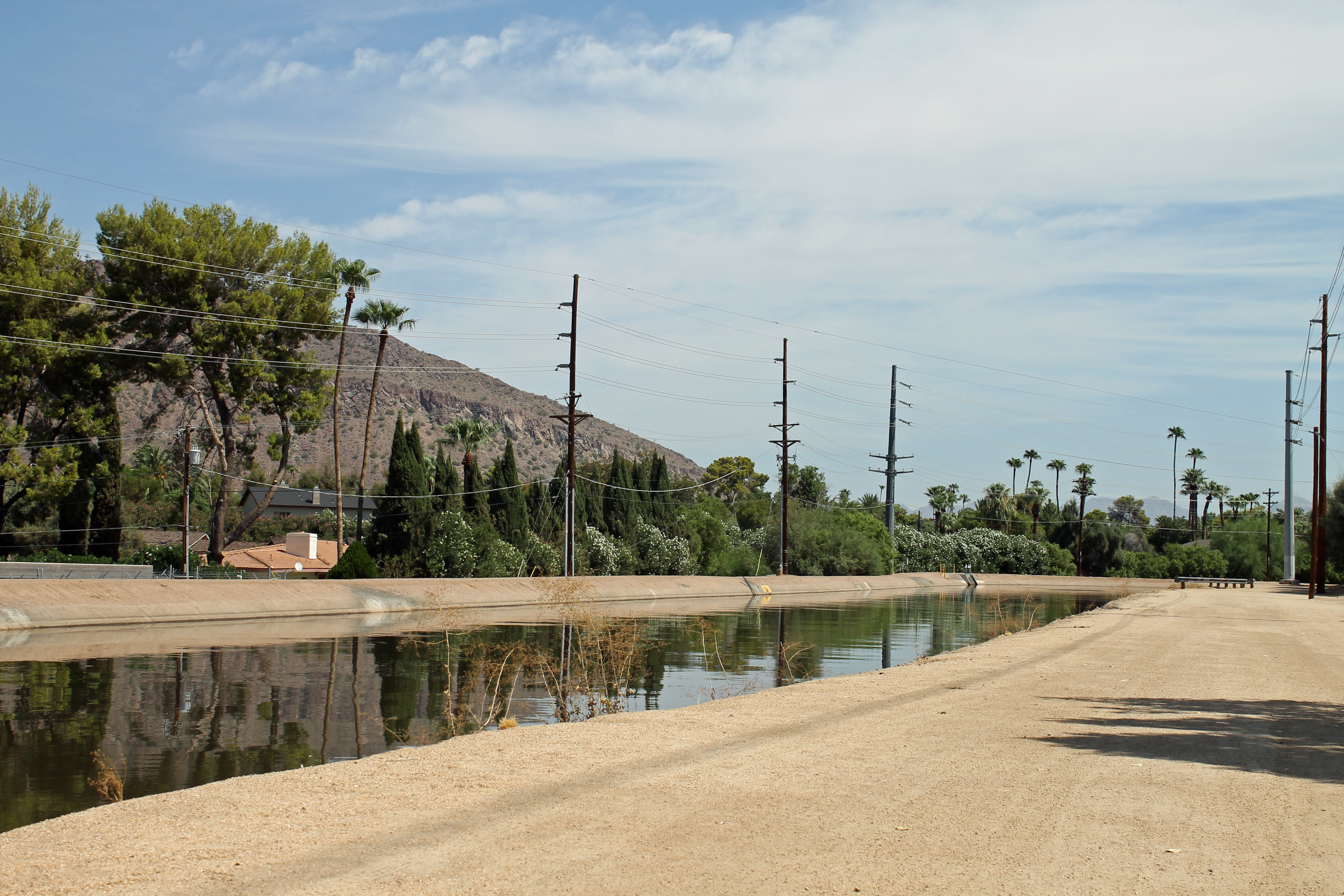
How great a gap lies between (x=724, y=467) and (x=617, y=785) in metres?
125

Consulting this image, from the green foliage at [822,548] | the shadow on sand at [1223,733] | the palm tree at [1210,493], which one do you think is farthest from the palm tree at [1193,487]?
the shadow on sand at [1223,733]

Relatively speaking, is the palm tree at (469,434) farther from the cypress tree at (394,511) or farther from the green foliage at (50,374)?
the green foliage at (50,374)

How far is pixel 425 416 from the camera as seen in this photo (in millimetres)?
159625

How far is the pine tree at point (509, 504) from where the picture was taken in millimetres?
54688

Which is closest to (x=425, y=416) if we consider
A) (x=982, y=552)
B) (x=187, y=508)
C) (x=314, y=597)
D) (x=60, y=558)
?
(x=982, y=552)

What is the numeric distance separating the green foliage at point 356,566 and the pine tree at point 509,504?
10289 millimetres

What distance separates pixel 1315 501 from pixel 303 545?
55983 millimetres

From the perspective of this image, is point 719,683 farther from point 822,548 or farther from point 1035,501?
point 1035,501

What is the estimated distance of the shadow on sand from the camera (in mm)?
9102

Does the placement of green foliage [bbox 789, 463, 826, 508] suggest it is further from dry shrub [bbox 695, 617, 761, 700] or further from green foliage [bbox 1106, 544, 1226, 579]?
dry shrub [bbox 695, 617, 761, 700]

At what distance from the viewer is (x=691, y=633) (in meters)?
28.3

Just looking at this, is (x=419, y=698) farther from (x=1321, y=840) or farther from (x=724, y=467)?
(x=724, y=467)

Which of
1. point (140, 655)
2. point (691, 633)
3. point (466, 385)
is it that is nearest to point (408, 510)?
point (691, 633)

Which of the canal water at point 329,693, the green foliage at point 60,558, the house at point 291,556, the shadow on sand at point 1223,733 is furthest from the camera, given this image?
the house at point 291,556
